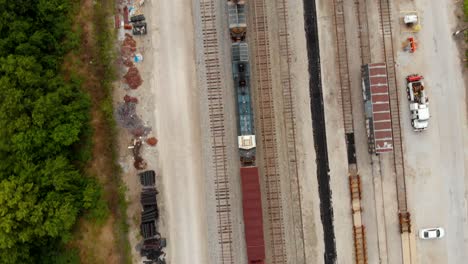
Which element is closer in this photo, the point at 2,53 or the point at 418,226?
the point at 2,53

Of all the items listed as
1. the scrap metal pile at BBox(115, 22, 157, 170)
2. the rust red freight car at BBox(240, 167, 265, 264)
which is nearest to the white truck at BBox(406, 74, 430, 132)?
the rust red freight car at BBox(240, 167, 265, 264)

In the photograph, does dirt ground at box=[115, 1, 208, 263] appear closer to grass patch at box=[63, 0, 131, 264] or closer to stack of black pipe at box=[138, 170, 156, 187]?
stack of black pipe at box=[138, 170, 156, 187]

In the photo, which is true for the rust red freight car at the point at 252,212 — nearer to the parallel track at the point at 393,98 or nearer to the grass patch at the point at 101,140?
the grass patch at the point at 101,140

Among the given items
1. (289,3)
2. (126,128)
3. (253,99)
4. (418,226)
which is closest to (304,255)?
(418,226)

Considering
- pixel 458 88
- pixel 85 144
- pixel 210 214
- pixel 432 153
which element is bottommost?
pixel 210 214

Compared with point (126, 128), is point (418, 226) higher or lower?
lower

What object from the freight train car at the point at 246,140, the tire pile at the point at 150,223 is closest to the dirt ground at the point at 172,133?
the tire pile at the point at 150,223

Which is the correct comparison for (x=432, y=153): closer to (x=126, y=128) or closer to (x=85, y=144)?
(x=126, y=128)

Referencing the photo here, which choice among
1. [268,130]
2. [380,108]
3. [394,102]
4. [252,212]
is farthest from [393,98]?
[252,212]
